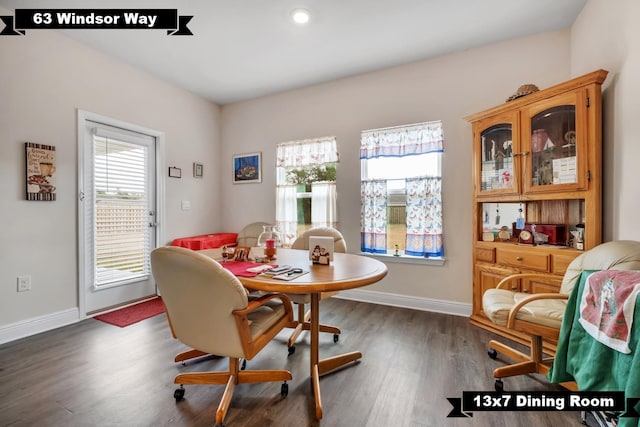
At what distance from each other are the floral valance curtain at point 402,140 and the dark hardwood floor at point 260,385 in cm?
181

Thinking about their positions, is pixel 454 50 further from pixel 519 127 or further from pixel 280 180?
pixel 280 180

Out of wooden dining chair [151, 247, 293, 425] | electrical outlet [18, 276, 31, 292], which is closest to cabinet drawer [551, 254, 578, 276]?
wooden dining chair [151, 247, 293, 425]

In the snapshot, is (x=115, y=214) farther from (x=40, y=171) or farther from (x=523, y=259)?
(x=523, y=259)

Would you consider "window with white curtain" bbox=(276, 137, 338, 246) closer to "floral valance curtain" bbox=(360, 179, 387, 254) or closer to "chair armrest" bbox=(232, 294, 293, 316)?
"floral valance curtain" bbox=(360, 179, 387, 254)

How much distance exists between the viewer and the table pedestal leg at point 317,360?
5.02 feet

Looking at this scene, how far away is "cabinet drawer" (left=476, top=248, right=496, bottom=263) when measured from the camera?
8.08 feet

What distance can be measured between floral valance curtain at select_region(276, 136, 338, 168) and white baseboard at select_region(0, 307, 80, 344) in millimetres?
2698

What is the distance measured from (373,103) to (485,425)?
9.91 ft

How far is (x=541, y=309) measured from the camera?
64.9 inches

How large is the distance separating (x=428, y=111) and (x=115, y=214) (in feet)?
11.9

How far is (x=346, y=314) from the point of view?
113 inches

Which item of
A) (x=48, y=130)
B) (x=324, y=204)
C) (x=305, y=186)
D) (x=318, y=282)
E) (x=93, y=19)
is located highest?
(x=93, y=19)

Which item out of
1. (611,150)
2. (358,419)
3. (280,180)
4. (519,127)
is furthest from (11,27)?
(611,150)

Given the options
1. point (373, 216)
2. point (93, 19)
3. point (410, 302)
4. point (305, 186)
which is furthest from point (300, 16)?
point (410, 302)
